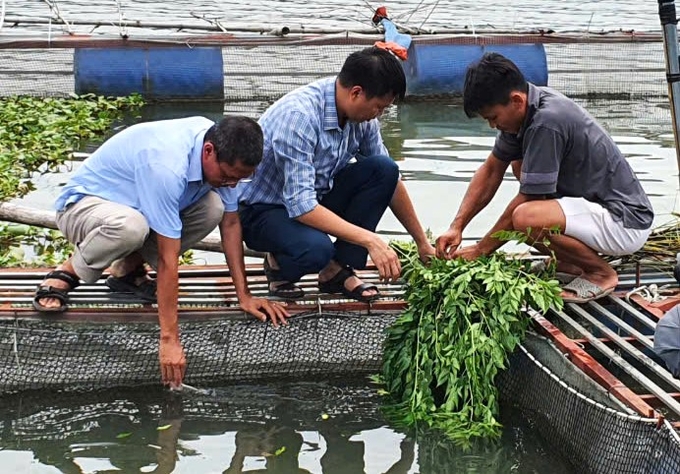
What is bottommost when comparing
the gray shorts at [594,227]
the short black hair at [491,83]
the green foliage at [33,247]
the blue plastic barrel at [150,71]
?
the green foliage at [33,247]

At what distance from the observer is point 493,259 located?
4.21m

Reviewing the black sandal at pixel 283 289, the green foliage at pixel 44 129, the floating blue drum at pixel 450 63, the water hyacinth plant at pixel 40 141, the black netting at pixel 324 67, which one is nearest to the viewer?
the black sandal at pixel 283 289

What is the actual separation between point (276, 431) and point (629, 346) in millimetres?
1381

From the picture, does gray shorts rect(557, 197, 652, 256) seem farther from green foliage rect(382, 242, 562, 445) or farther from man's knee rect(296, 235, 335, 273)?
man's knee rect(296, 235, 335, 273)

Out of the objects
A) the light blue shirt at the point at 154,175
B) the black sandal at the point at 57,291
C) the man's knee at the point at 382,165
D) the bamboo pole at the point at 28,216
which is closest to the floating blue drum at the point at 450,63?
the bamboo pole at the point at 28,216

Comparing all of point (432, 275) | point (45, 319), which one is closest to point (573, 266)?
point (432, 275)

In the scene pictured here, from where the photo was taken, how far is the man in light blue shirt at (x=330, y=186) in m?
4.09

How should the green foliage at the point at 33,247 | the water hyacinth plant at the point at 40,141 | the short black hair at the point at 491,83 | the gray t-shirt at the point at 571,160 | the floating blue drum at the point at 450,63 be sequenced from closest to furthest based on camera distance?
the short black hair at the point at 491,83 < the gray t-shirt at the point at 571,160 < the green foliage at the point at 33,247 < the water hyacinth plant at the point at 40,141 < the floating blue drum at the point at 450,63

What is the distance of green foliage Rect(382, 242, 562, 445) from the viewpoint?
3.96 m

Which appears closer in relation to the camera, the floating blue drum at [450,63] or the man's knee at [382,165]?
the man's knee at [382,165]

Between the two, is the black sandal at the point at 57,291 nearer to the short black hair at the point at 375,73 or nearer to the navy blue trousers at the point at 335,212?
the navy blue trousers at the point at 335,212

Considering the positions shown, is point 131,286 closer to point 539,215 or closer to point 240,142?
point 240,142

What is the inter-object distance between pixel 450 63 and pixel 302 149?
743cm

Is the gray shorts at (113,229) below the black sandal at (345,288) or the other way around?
the other way around
